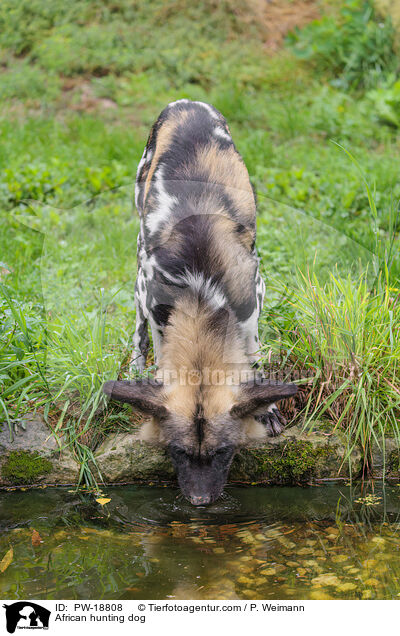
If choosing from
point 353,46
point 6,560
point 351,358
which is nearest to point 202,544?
point 6,560

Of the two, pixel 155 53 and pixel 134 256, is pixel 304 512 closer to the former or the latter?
pixel 134 256

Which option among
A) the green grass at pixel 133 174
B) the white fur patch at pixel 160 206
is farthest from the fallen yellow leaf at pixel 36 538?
the white fur patch at pixel 160 206

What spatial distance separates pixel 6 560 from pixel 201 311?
1.64m

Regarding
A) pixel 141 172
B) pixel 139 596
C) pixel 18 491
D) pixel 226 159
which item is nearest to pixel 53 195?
pixel 141 172

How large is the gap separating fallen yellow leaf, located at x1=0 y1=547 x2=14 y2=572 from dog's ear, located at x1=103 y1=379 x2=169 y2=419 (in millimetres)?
1003

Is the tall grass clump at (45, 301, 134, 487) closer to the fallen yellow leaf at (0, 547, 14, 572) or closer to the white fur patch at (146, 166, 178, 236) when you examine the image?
the fallen yellow leaf at (0, 547, 14, 572)

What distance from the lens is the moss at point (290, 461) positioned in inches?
172

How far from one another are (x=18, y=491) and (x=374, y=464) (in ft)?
7.28

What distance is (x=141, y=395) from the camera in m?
3.55

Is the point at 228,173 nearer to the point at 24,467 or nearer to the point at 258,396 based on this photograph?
the point at 258,396

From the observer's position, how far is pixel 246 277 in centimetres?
408
